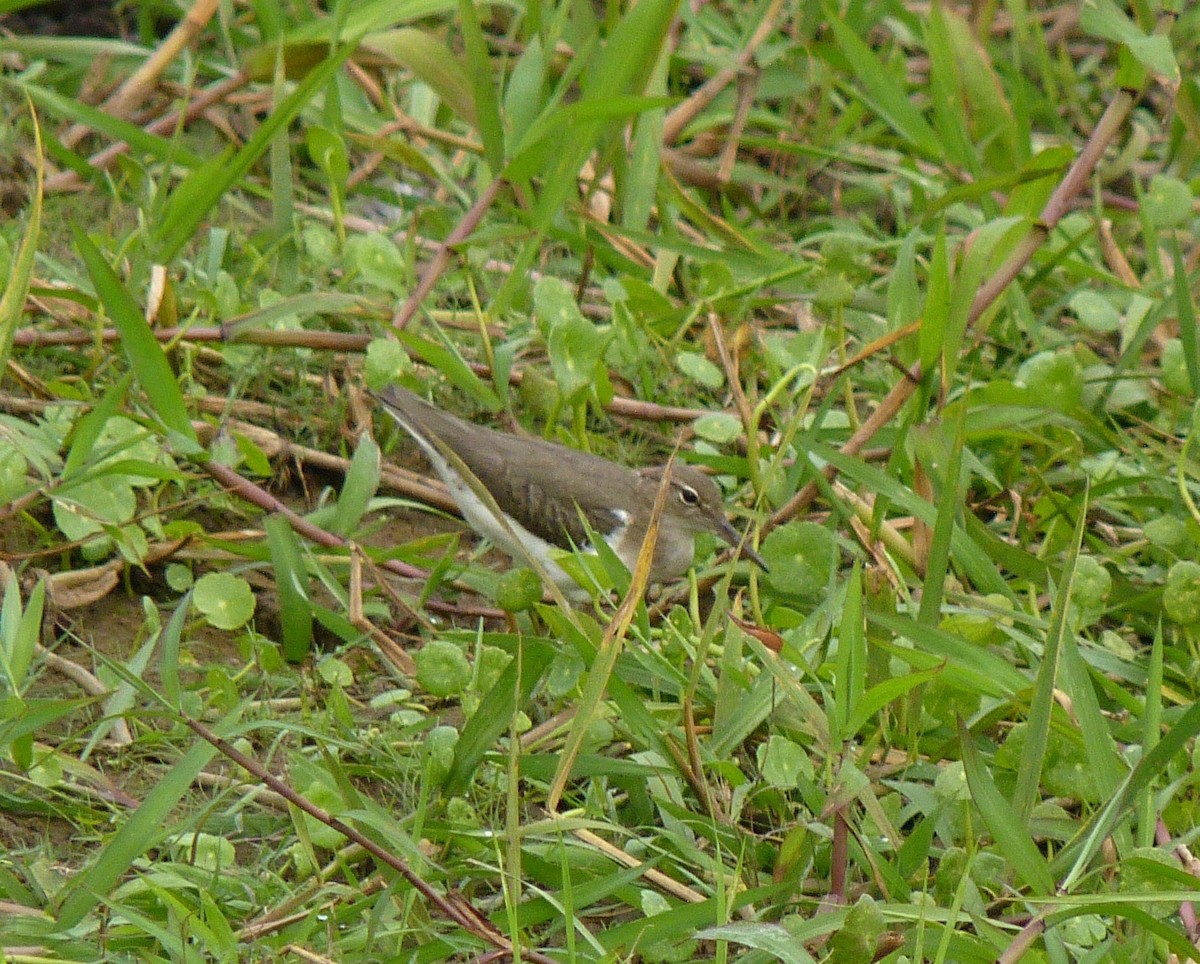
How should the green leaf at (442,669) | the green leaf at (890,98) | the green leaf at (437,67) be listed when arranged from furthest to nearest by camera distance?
the green leaf at (890,98) → the green leaf at (437,67) → the green leaf at (442,669)

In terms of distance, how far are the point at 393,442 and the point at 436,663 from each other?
5.90 ft

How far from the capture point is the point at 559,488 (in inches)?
208

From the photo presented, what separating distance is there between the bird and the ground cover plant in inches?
4.7

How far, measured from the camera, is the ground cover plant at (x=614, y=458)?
3.41 metres

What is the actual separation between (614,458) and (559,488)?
451mm

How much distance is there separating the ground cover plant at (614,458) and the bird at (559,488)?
0.39 ft

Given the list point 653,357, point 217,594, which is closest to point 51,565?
point 217,594

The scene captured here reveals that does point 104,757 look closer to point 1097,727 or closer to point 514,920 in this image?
point 514,920

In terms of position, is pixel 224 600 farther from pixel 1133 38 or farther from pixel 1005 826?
pixel 1133 38

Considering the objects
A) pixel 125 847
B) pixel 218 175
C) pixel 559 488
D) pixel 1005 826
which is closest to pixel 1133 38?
pixel 559 488

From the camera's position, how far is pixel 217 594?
443 cm

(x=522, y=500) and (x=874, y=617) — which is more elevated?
(x=874, y=617)

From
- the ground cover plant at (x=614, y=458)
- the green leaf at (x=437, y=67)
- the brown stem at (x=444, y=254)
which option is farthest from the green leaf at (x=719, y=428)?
the green leaf at (x=437, y=67)

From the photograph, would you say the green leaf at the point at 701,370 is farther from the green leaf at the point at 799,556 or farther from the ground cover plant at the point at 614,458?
the green leaf at the point at 799,556
